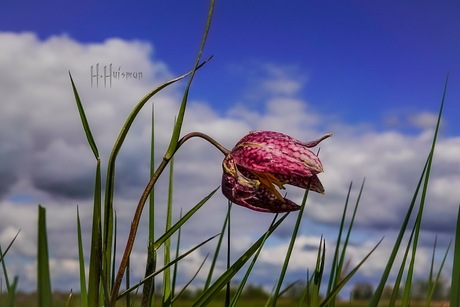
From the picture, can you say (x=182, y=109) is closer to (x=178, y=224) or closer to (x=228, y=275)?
(x=178, y=224)

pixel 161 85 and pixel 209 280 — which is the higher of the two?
pixel 161 85

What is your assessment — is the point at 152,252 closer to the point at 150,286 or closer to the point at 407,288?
the point at 150,286

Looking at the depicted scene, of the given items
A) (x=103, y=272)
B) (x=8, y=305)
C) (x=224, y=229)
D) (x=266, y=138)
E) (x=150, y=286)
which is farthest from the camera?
(x=224, y=229)

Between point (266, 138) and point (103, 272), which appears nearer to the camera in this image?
point (103, 272)

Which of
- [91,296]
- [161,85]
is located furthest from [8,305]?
[161,85]

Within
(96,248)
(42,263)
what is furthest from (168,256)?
(42,263)

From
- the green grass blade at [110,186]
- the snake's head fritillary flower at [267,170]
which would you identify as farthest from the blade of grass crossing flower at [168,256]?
the green grass blade at [110,186]

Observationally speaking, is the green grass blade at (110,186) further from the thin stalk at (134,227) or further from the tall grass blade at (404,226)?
the tall grass blade at (404,226)
